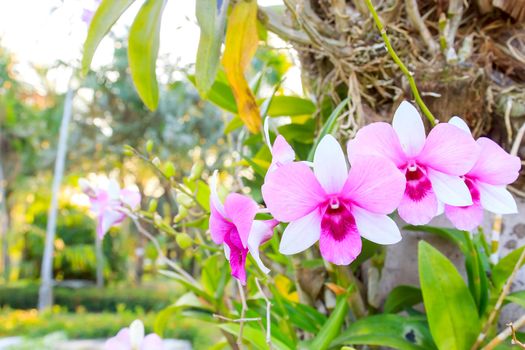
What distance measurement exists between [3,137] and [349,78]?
9354 millimetres

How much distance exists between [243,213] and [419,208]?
110mm

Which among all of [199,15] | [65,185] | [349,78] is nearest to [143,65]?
[199,15]

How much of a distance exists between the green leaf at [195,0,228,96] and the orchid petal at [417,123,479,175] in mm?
244

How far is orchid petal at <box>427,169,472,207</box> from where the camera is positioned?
1.10 feet

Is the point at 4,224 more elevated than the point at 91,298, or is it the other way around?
the point at 4,224

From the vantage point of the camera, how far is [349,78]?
0.56 metres

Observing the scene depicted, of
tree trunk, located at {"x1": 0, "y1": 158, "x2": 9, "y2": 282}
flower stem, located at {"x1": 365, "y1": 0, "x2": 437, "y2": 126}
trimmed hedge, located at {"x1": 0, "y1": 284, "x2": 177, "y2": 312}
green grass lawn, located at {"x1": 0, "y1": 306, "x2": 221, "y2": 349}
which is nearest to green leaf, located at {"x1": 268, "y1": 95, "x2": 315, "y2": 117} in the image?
flower stem, located at {"x1": 365, "y1": 0, "x2": 437, "y2": 126}

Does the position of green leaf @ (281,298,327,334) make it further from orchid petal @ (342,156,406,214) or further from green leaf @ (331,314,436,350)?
orchid petal @ (342,156,406,214)

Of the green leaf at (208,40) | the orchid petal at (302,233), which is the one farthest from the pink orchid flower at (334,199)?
the green leaf at (208,40)

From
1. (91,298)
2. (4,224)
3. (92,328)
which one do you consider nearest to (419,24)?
(92,328)

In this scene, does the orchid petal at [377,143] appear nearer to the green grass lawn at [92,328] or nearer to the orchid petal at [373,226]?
the orchid petal at [373,226]

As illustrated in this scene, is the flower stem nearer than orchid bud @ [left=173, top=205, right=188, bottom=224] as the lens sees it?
Yes

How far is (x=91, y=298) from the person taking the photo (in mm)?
7047

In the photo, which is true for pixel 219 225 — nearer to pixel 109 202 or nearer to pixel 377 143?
pixel 377 143
